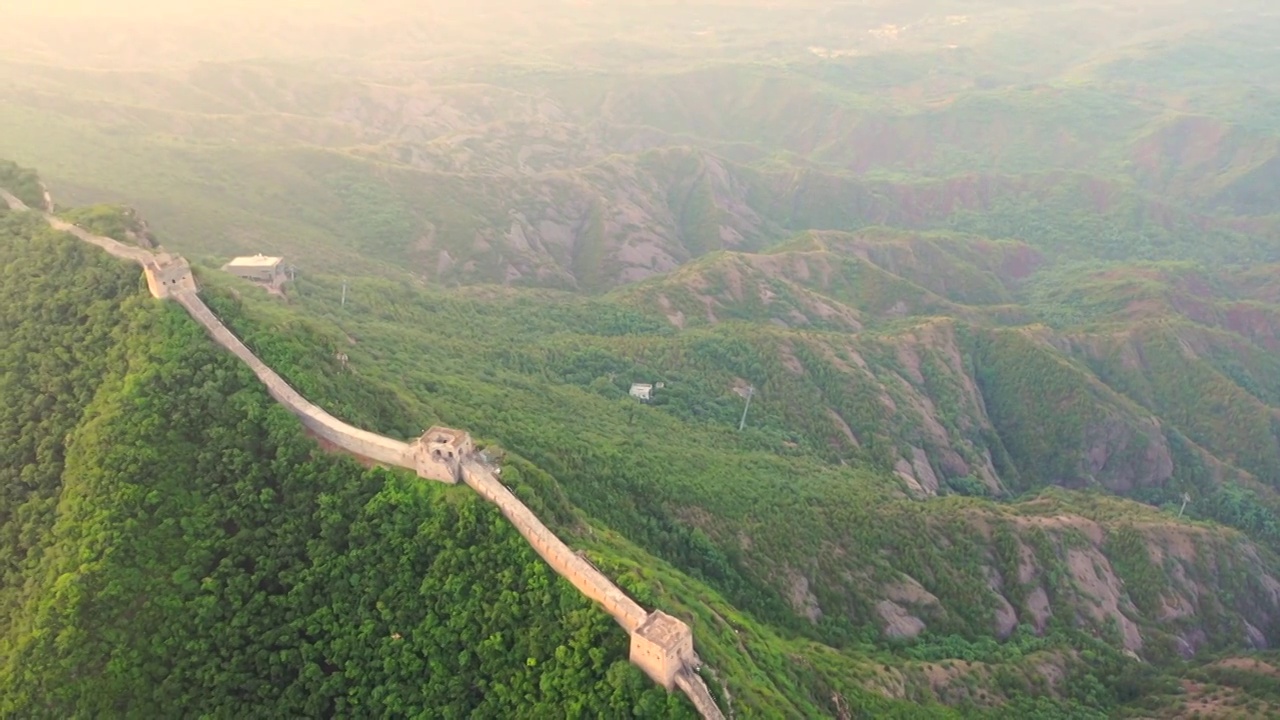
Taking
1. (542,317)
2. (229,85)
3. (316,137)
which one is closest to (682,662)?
(542,317)

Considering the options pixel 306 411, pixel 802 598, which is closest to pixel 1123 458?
pixel 802 598

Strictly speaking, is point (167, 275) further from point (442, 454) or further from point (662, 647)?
point (662, 647)

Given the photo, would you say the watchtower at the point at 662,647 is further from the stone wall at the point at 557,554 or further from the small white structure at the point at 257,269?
the small white structure at the point at 257,269

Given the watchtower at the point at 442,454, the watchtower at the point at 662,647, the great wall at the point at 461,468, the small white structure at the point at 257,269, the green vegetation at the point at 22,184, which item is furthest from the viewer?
the small white structure at the point at 257,269

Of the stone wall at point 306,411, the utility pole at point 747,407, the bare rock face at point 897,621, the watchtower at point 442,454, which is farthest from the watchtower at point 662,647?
the utility pole at point 747,407

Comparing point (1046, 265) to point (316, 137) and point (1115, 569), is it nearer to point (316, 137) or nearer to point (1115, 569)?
point (1115, 569)

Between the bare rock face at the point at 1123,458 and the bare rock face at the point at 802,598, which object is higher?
the bare rock face at the point at 802,598

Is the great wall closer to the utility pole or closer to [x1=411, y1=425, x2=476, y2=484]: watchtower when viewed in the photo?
[x1=411, y1=425, x2=476, y2=484]: watchtower
